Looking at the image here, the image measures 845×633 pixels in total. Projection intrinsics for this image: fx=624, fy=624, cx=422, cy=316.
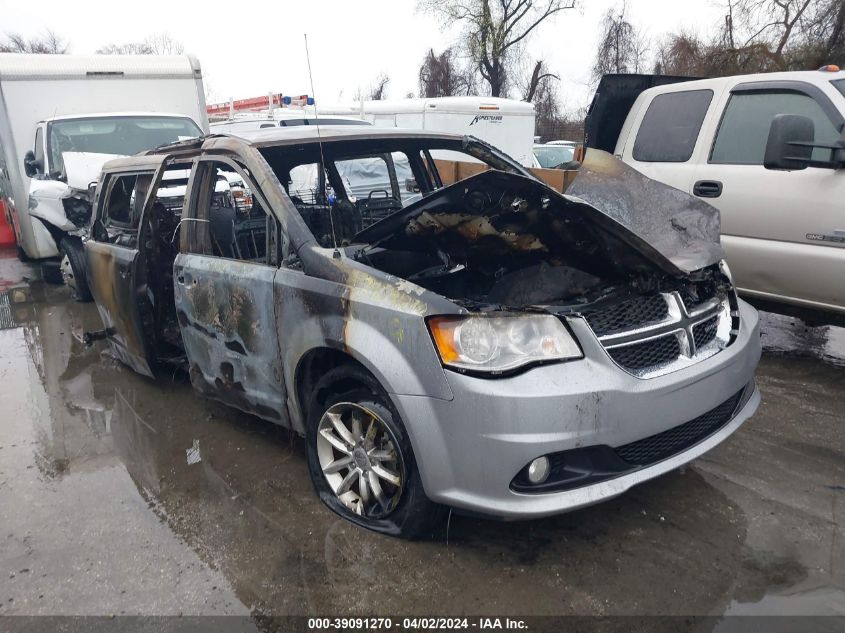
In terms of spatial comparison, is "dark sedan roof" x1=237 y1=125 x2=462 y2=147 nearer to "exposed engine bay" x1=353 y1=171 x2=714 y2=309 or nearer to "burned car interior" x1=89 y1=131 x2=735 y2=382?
"burned car interior" x1=89 y1=131 x2=735 y2=382

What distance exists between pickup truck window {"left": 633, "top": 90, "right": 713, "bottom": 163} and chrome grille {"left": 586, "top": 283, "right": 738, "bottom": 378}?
2.57 m

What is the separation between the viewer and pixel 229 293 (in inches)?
130

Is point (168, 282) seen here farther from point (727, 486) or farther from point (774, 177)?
point (774, 177)

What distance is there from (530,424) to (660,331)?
75cm

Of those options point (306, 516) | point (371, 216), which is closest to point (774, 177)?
point (371, 216)

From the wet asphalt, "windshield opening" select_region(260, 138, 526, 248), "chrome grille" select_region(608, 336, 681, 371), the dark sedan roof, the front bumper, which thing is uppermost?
the dark sedan roof

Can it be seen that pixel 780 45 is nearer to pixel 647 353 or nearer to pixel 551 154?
pixel 551 154

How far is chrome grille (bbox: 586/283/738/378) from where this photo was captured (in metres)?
2.48

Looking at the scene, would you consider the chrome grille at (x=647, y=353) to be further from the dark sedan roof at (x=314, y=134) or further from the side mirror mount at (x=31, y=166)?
the side mirror mount at (x=31, y=166)

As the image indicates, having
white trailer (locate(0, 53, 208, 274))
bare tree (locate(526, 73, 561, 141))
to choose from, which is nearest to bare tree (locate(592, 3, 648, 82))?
bare tree (locate(526, 73, 561, 141))

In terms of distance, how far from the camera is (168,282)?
4.27 meters

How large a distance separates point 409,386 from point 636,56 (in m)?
32.9

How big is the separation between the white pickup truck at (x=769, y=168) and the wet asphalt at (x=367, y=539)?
835mm

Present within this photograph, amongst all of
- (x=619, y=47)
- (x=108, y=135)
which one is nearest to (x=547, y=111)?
(x=619, y=47)
